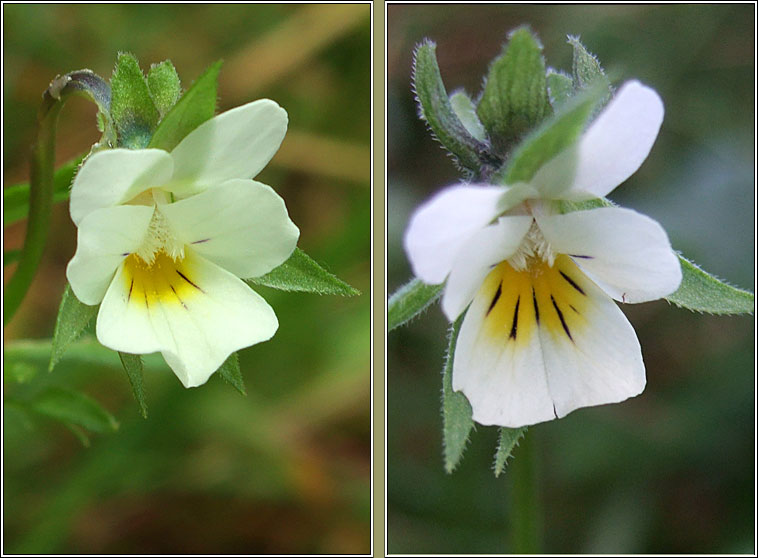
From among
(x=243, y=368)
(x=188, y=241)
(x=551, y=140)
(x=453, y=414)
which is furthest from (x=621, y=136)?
(x=243, y=368)

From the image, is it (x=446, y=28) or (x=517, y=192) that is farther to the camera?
(x=446, y=28)

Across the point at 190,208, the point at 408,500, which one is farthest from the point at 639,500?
the point at 190,208

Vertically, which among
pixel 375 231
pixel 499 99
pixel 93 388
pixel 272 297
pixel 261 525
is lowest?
pixel 261 525

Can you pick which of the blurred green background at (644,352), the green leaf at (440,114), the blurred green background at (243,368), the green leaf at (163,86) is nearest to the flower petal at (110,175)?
the green leaf at (163,86)

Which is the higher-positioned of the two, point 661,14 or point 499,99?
point 499,99

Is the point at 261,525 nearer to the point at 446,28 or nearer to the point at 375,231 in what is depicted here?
the point at 375,231

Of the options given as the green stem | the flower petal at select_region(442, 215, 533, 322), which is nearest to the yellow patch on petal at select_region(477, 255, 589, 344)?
the flower petal at select_region(442, 215, 533, 322)

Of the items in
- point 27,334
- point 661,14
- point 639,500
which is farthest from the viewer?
point 661,14
